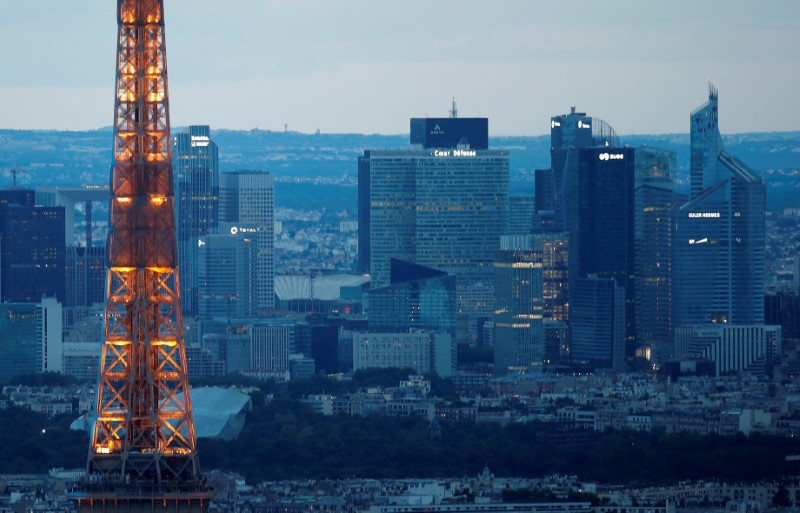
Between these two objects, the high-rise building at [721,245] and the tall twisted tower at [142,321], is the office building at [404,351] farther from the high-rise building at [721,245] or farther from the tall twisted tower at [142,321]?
the tall twisted tower at [142,321]

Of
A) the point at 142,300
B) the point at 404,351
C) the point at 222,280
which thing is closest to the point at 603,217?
the point at 404,351

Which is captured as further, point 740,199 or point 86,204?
point 86,204

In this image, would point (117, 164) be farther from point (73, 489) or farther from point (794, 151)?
point (794, 151)

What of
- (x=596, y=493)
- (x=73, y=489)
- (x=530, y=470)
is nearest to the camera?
(x=73, y=489)

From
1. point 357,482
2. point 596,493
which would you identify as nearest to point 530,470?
point 357,482

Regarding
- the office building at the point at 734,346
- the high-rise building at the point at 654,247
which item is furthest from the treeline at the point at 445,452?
the high-rise building at the point at 654,247

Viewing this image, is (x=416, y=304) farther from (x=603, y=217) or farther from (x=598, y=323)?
(x=598, y=323)

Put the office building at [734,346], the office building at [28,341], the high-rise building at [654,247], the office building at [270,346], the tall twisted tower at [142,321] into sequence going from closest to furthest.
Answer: the tall twisted tower at [142,321], the office building at [28,341], the office building at [734,346], the office building at [270,346], the high-rise building at [654,247]
